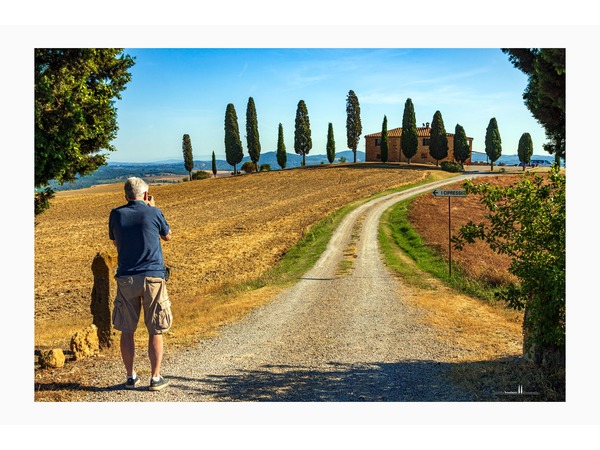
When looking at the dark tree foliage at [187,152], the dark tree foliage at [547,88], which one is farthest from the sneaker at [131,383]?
the dark tree foliage at [187,152]

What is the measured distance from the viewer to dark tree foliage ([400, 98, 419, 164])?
74025mm

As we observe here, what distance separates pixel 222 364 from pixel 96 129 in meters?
5.23

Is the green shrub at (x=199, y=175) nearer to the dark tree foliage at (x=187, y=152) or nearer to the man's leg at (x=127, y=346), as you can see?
the dark tree foliage at (x=187, y=152)

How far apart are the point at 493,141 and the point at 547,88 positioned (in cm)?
7377

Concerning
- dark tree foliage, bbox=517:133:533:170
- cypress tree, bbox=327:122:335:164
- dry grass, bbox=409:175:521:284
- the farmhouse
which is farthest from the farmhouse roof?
dry grass, bbox=409:175:521:284

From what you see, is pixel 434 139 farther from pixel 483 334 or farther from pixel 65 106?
pixel 65 106

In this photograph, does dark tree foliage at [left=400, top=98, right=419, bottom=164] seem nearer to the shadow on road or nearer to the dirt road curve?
the dirt road curve

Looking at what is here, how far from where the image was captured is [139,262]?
19.9ft

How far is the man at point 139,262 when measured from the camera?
19.7 feet

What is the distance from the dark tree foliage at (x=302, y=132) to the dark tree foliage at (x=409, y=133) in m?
15.6

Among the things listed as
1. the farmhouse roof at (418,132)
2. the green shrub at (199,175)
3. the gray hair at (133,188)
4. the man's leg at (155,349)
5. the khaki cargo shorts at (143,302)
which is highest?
the farmhouse roof at (418,132)

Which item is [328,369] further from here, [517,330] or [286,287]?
[286,287]

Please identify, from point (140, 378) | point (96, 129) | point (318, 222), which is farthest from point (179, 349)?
point (318, 222)

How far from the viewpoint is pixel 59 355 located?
7633mm
